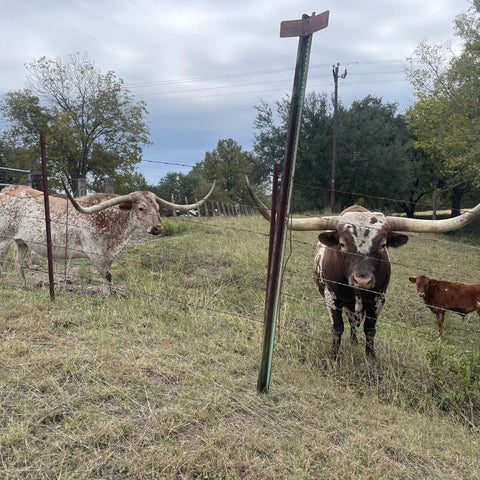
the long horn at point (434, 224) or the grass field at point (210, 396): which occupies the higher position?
the long horn at point (434, 224)

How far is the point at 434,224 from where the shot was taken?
3223 mm

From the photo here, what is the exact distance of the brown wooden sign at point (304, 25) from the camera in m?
2.33

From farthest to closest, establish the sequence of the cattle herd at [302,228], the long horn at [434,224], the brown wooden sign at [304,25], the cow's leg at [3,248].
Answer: the cow's leg at [3,248] < the cattle herd at [302,228] < the long horn at [434,224] < the brown wooden sign at [304,25]

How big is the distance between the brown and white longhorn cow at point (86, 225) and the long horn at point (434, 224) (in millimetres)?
2706

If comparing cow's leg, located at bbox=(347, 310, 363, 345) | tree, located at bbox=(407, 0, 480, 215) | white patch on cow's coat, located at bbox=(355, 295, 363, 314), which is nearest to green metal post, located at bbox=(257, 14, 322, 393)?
white patch on cow's coat, located at bbox=(355, 295, 363, 314)

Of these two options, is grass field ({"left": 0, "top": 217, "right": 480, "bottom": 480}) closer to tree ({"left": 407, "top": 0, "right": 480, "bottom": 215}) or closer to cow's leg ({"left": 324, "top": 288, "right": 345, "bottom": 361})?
cow's leg ({"left": 324, "top": 288, "right": 345, "bottom": 361})

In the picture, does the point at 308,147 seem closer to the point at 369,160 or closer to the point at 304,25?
the point at 369,160

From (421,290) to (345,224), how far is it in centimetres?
255

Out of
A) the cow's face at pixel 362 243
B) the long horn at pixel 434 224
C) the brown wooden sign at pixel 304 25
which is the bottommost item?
the cow's face at pixel 362 243

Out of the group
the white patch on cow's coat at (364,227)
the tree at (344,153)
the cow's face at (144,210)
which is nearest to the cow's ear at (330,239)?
the white patch on cow's coat at (364,227)

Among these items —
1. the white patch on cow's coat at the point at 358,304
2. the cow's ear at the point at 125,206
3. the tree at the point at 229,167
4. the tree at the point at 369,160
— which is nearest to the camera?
the white patch on cow's coat at the point at 358,304

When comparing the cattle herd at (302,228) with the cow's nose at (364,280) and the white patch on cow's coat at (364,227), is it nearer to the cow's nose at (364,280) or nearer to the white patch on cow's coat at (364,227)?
the white patch on cow's coat at (364,227)

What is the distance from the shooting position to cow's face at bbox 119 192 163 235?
526cm

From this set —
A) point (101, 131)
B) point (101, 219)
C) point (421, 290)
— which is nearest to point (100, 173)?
point (101, 131)
